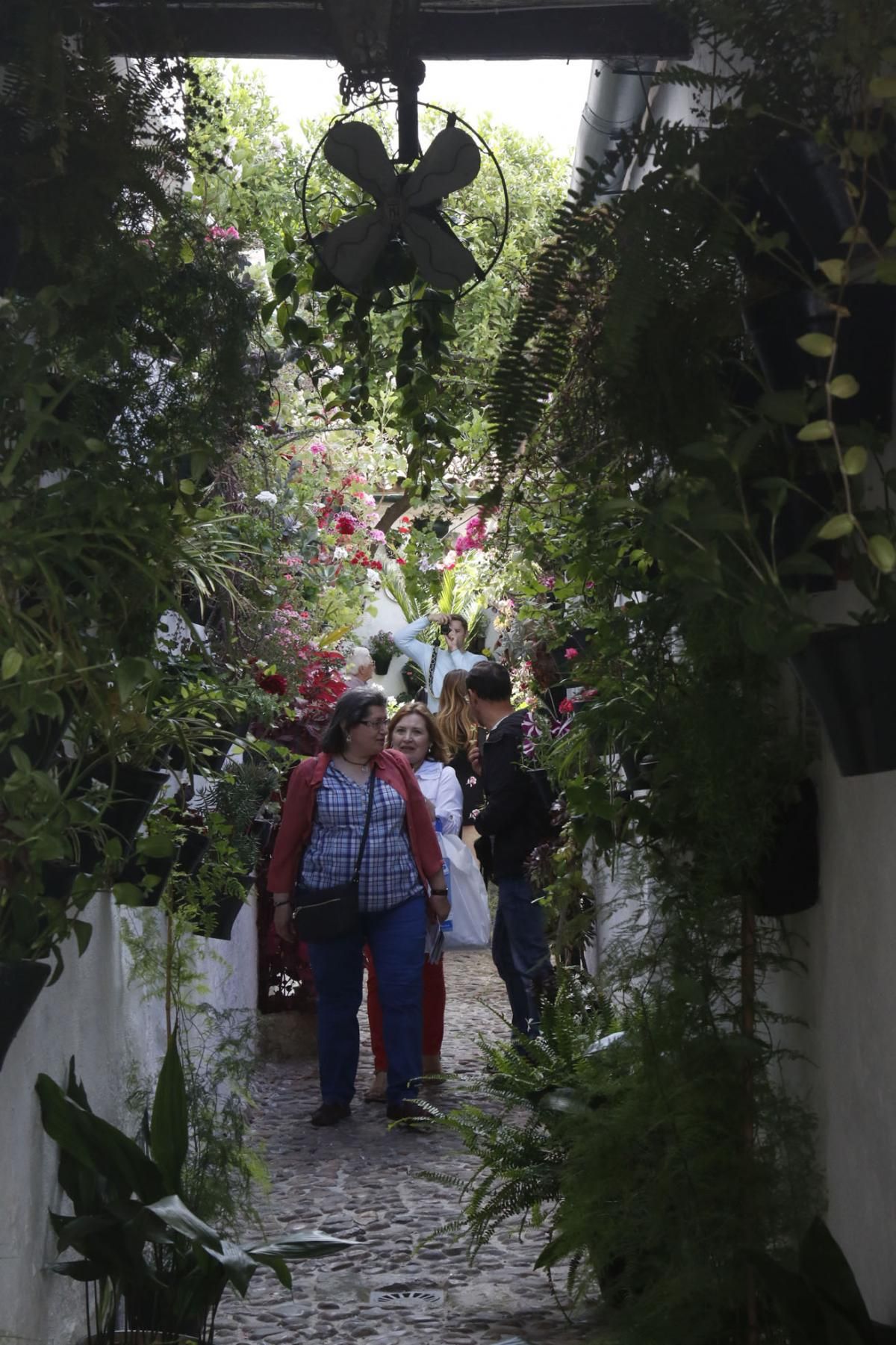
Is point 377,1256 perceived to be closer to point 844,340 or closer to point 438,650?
point 844,340

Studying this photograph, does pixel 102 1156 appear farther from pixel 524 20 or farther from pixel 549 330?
pixel 524 20

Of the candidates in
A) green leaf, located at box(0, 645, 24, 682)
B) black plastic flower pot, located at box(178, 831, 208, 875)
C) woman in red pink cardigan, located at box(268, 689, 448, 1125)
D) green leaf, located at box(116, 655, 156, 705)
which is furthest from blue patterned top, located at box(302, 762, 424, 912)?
green leaf, located at box(0, 645, 24, 682)

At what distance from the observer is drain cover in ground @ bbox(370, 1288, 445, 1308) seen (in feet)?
12.9

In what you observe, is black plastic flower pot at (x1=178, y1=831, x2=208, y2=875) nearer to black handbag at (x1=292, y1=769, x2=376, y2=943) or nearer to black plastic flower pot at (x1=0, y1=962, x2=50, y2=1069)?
black plastic flower pot at (x1=0, y1=962, x2=50, y2=1069)

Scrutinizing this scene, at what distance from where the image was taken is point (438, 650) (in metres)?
11.6

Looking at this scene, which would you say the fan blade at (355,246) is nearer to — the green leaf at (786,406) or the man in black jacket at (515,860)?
the green leaf at (786,406)

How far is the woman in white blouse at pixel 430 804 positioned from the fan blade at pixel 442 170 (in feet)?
14.1

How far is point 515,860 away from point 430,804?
534 millimetres

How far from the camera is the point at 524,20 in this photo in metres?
2.90

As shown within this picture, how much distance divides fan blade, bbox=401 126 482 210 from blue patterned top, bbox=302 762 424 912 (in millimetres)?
3610

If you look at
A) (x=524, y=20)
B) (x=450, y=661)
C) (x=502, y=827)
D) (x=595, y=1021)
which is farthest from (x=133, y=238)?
(x=450, y=661)

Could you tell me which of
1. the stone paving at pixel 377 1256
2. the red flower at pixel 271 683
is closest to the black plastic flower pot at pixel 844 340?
the stone paving at pixel 377 1256

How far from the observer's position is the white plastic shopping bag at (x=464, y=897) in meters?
7.30

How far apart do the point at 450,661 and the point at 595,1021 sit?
7.14 metres
